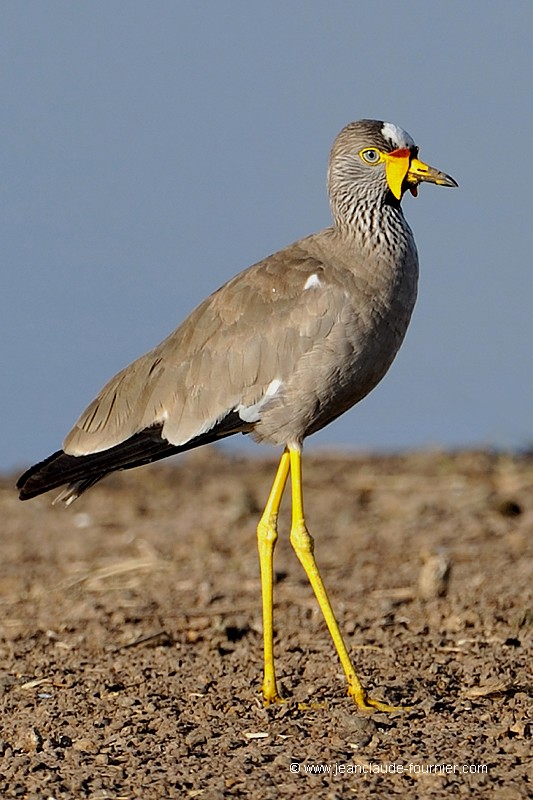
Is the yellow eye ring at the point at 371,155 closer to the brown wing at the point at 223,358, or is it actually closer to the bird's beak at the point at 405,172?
the bird's beak at the point at 405,172

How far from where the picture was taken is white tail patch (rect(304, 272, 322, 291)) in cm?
592

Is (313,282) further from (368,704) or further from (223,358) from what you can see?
(368,704)

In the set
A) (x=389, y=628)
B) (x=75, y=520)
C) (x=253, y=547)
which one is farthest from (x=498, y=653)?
(x=75, y=520)

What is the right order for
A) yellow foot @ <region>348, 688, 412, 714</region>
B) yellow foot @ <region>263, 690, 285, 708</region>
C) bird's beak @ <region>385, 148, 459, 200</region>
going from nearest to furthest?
yellow foot @ <region>348, 688, 412, 714</region>, yellow foot @ <region>263, 690, 285, 708</region>, bird's beak @ <region>385, 148, 459, 200</region>

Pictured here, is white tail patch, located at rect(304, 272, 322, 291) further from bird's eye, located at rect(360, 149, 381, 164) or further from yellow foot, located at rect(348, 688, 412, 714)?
yellow foot, located at rect(348, 688, 412, 714)

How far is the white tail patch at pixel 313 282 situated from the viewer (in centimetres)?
592

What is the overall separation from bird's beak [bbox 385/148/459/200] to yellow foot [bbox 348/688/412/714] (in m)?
2.25

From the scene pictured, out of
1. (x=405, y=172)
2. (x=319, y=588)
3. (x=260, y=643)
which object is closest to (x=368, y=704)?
(x=319, y=588)

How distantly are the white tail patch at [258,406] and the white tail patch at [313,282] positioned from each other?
0.43 metres

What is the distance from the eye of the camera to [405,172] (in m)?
6.16

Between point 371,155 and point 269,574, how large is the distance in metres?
1.97

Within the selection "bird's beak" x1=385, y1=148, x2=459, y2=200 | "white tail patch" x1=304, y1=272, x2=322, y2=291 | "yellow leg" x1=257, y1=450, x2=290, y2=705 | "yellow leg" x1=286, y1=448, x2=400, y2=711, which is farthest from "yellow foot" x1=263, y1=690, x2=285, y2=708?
"bird's beak" x1=385, y1=148, x2=459, y2=200

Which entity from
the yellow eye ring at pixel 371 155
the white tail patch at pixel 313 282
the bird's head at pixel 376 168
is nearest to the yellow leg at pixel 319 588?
the white tail patch at pixel 313 282

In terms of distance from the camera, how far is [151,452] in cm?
624
